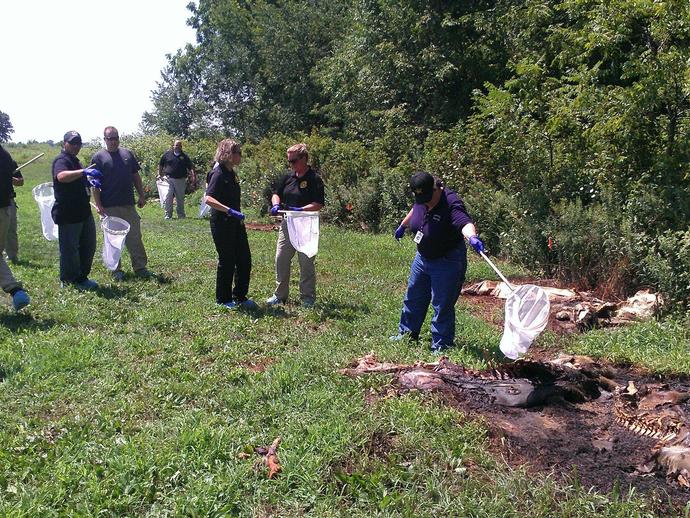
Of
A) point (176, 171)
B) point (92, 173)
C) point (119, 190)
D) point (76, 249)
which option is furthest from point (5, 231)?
point (176, 171)

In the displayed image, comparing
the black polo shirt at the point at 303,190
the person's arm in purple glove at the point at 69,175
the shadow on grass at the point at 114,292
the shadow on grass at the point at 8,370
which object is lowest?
the shadow on grass at the point at 8,370

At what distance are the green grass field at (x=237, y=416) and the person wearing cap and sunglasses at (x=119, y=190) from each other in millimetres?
940

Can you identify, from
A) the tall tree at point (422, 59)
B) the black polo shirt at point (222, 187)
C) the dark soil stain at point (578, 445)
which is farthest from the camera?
the tall tree at point (422, 59)

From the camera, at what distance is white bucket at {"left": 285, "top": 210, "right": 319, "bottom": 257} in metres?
6.66

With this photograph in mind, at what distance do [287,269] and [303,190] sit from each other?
901mm

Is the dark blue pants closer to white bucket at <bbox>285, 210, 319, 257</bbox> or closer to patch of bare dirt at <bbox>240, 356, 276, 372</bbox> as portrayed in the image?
white bucket at <bbox>285, 210, 319, 257</bbox>

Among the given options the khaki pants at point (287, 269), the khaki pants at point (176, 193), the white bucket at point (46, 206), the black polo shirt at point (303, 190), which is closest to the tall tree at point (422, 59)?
the khaki pants at point (176, 193)

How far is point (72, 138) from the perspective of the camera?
23.7 ft

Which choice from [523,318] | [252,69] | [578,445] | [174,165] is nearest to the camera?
[578,445]

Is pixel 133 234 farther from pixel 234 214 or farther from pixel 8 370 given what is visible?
pixel 8 370

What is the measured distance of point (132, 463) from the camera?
338 cm

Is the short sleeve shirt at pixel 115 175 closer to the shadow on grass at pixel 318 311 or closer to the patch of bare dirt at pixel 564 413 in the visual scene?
the shadow on grass at pixel 318 311

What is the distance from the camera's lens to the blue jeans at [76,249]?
733 centimetres

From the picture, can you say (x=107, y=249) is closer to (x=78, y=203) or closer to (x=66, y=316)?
(x=78, y=203)
